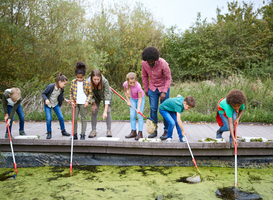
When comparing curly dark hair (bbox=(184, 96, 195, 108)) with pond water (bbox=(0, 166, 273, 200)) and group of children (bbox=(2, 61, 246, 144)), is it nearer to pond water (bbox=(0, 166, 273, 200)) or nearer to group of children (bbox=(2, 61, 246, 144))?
group of children (bbox=(2, 61, 246, 144))

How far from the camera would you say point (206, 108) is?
6.81 metres

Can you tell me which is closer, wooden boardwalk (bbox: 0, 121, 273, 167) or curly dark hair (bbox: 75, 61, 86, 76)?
wooden boardwalk (bbox: 0, 121, 273, 167)

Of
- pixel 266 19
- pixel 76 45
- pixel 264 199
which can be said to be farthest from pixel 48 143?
pixel 266 19

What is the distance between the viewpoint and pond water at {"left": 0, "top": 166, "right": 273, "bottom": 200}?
2625 mm

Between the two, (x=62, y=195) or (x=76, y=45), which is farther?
(x=76, y=45)

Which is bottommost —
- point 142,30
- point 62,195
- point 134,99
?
point 62,195

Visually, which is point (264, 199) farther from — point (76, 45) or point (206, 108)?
point (76, 45)

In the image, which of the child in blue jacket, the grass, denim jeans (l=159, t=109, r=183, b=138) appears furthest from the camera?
the grass

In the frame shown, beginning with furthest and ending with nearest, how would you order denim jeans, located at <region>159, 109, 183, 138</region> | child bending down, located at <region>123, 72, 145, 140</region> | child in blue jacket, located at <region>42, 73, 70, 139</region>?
child in blue jacket, located at <region>42, 73, 70, 139</region>
child bending down, located at <region>123, 72, 145, 140</region>
denim jeans, located at <region>159, 109, 183, 138</region>

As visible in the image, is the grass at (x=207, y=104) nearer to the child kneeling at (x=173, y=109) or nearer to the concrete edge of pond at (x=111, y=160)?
the child kneeling at (x=173, y=109)

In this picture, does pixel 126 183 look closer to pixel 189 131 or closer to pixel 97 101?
pixel 97 101

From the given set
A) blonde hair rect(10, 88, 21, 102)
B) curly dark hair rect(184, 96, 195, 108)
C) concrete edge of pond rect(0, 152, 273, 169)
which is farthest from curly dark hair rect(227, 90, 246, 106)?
blonde hair rect(10, 88, 21, 102)

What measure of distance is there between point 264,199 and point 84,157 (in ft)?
8.09

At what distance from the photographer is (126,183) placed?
9.66 ft
